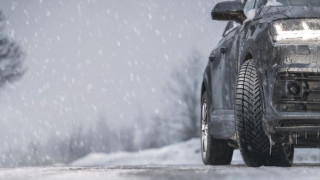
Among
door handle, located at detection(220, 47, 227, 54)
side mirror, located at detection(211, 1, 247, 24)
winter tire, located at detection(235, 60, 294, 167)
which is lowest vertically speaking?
winter tire, located at detection(235, 60, 294, 167)

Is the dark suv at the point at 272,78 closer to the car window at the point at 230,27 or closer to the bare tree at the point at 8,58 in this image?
the car window at the point at 230,27

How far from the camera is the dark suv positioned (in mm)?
6609

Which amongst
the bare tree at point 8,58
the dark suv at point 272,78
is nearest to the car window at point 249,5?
the dark suv at point 272,78

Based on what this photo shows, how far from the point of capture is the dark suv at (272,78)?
21.7 ft

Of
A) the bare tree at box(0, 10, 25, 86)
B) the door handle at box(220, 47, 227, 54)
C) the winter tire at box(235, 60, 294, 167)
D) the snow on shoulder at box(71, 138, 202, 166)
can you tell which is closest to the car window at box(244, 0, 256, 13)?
the door handle at box(220, 47, 227, 54)

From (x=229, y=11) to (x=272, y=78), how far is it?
4.30 ft

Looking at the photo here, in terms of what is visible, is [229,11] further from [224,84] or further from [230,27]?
[230,27]

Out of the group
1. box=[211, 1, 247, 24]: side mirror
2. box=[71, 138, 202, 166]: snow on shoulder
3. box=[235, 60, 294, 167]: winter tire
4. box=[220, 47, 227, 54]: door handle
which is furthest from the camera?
box=[71, 138, 202, 166]: snow on shoulder

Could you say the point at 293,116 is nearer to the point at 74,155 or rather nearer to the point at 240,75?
the point at 240,75

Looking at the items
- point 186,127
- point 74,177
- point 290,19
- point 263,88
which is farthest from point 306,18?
point 186,127

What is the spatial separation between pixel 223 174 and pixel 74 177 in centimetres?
105

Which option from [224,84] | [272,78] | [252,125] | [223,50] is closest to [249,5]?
[223,50]

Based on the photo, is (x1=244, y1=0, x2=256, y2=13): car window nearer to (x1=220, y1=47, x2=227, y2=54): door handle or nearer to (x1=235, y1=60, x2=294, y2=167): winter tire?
(x1=220, y1=47, x2=227, y2=54): door handle

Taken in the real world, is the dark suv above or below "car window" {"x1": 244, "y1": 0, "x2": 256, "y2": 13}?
below
